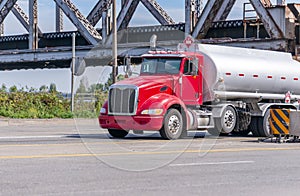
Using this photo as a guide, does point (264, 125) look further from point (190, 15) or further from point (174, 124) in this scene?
point (190, 15)

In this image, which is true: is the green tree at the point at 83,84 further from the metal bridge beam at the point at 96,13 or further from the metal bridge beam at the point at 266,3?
the metal bridge beam at the point at 96,13

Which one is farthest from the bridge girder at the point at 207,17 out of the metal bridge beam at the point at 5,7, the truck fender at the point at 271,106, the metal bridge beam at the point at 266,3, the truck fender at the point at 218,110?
the metal bridge beam at the point at 5,7

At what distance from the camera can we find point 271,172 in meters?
14.0

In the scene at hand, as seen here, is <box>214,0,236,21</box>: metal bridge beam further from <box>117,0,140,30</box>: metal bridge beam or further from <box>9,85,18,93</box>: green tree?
<box>9,85,18,93</box>: green tree

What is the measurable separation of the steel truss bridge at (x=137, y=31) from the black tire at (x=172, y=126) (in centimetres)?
1727

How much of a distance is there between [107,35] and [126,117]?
48693 millimetres

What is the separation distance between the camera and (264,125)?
2472 centimetres

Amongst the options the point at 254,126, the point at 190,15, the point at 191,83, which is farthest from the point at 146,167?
the point at 190,15

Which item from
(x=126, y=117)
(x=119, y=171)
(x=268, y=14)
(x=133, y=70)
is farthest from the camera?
(x=268, y=14)

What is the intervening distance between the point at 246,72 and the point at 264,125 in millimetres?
1806

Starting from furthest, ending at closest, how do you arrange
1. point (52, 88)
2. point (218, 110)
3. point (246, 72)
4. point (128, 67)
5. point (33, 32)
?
point (33, 32), point (52, 88), point (246, 72), point (218, 110), point (128, 67)

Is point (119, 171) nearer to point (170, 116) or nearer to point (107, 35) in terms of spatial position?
point (170, 116)

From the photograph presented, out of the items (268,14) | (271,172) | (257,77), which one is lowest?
(271,172)

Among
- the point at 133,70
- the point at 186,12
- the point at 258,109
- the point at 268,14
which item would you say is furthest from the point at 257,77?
the point at 186,12
